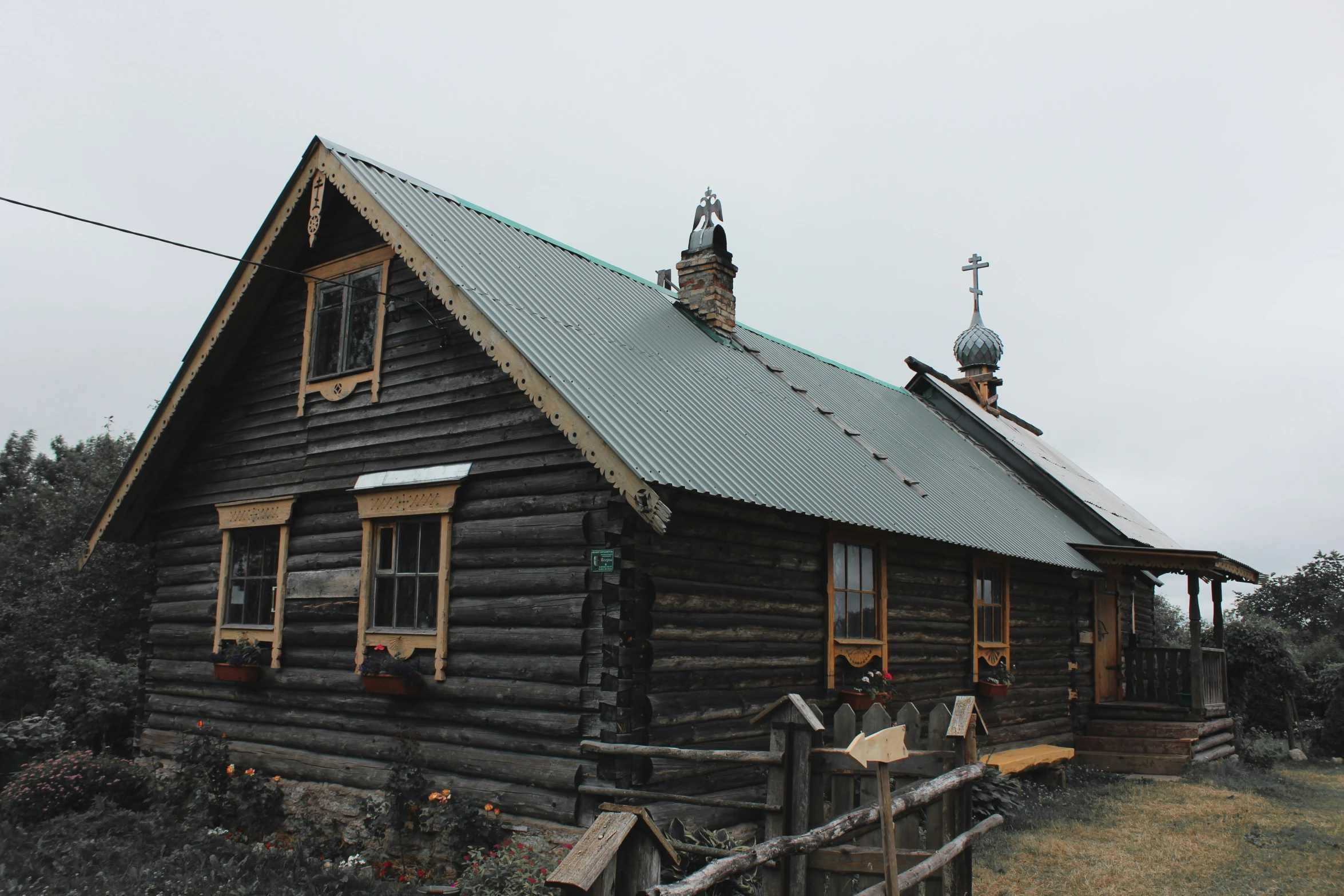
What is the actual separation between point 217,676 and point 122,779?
6.30ft

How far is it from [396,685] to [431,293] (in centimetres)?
388

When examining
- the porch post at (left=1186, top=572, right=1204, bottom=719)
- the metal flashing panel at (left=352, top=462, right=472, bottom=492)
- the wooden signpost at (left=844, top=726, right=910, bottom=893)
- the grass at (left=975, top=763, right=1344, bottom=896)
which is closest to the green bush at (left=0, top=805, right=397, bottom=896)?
the metal flashing panel at (left=352, top=462, right=472, bottom=492)

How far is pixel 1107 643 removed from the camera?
20250mm

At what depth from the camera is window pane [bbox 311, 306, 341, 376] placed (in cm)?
1160

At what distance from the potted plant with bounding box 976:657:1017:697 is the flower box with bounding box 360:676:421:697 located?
7.88m

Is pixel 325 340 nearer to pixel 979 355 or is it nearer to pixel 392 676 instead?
pixel 392 676

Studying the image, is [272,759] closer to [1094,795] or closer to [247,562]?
[247,562]

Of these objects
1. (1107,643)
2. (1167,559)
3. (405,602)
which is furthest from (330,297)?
(1107,643)

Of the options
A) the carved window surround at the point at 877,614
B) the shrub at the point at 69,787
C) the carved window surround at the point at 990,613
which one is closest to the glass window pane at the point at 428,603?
the carved window surround at the point at 877,614

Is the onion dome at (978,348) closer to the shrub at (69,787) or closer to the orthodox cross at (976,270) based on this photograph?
the orthodox cross at (976,270)

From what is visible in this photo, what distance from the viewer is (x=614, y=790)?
792 centimetres

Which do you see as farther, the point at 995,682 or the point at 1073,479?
the point at 1073,479

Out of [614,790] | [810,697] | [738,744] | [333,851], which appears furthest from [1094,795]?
[333,851]

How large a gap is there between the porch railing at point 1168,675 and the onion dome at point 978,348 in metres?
8.43
